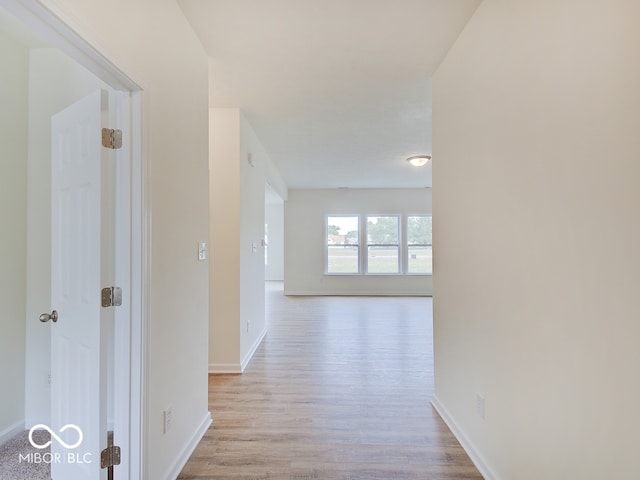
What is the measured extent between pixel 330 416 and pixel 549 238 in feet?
6.40

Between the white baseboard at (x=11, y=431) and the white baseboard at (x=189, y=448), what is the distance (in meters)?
1.19

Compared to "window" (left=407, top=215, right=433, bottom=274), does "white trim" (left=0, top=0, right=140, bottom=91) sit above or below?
above

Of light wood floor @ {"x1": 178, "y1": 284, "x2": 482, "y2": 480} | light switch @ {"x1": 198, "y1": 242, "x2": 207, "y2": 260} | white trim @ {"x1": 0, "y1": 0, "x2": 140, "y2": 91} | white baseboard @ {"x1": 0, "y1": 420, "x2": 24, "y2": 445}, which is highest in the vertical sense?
white trim @ {"x1": 0, "y1": 0, "x2": 140, "y2": 91}

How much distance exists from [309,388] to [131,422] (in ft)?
5.59

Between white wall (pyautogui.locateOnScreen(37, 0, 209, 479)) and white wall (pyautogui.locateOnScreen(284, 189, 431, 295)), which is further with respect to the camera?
white wall (pyautogui.locateOnScreen(284, 189, 431, 295))

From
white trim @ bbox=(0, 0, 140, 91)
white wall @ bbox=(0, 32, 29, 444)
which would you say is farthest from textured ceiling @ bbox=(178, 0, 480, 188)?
→ white wall @ bbox=(0, 32, 29, 444)

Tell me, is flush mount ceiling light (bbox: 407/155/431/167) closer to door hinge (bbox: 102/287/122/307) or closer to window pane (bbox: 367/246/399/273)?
window pane (bbox: 367/246/399/273)

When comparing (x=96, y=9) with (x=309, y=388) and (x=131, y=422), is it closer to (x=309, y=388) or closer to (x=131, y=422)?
(x=131, y=422)

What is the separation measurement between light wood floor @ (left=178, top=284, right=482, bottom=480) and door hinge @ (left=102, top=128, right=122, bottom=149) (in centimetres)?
179

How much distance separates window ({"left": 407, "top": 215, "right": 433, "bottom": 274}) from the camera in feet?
26.8

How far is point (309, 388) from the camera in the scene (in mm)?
2879

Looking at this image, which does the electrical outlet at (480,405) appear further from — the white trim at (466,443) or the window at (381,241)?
the window at (381,241)

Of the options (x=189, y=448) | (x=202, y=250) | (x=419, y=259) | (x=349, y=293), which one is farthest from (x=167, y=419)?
(x=419, y=259)

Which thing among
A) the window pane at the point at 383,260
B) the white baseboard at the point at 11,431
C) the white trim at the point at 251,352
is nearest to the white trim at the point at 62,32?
the white baseboard at the point at 11,431
